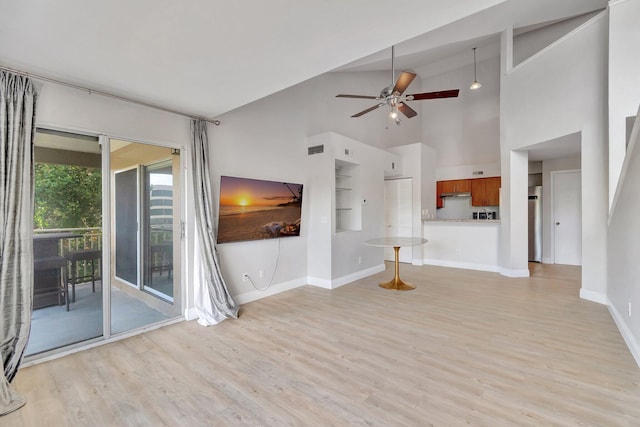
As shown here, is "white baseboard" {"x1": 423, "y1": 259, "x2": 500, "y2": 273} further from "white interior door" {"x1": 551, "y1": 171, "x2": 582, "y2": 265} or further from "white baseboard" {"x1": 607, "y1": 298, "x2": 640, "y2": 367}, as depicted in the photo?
"white baseboard" {"x1": 607, "y1": 298, "x2": 640, "y2": 367}

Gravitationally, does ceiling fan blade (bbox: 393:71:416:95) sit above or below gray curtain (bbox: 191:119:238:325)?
above

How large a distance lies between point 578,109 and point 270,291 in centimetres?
531

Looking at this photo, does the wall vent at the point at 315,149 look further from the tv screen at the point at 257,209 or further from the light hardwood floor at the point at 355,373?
the light hardwood floor at the point at 355,373

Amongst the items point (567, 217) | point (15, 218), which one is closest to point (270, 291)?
point (15, 218)

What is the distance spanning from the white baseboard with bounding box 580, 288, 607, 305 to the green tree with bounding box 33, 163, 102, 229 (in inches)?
246

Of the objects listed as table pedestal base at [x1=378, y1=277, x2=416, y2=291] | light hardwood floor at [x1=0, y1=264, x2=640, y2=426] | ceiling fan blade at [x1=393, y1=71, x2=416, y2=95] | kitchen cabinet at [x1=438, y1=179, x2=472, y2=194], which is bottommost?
light hardwood floor at [x1=0, y1=264, x2=640, y2=426]

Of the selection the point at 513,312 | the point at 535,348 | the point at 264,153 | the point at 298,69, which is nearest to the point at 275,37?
the point at 298,69

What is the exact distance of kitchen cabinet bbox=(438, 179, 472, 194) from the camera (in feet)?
26.0

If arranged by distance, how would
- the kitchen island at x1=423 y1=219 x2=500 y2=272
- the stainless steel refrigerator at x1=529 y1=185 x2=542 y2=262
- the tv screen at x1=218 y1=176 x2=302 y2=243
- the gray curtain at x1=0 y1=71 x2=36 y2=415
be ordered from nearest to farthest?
the gray curtain at x1=0 y1=71 x2=36 y2=415 → the tv screen at x1=218 y1=176 x2=302 y2=243 → the kitchen island at x1=423 y1=219 x2=500 y2=272 → the stainless steel refrigerator at x1=529 y1=185 x2=542 y2=262

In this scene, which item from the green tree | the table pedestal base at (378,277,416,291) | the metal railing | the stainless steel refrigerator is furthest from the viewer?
the stainless steel refrigerator

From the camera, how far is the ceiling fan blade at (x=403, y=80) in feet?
11.3

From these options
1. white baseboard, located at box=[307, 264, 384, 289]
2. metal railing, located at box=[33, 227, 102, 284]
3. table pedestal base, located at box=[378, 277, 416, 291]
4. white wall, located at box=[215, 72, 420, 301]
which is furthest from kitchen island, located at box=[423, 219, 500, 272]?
metal railing, located at box=[33, 227, 102, 284]

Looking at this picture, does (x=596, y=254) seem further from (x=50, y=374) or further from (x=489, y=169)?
(x=50, y=374)

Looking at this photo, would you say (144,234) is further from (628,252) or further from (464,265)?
(464,265)
